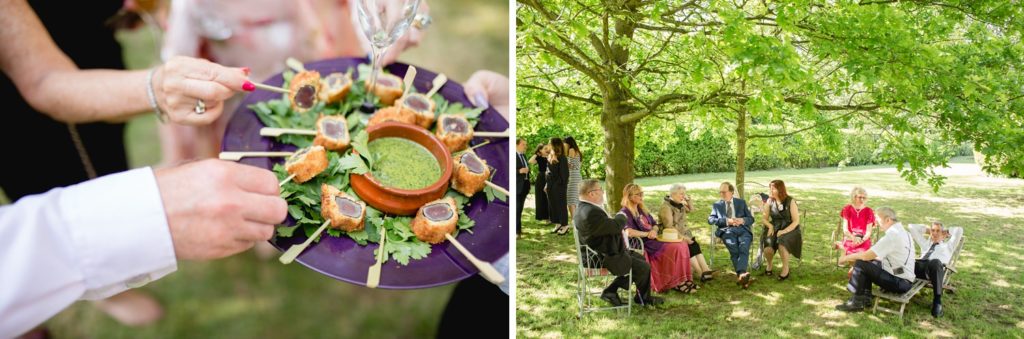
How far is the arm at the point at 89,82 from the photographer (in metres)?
1.73

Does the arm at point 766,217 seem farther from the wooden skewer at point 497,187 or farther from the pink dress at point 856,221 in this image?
the wooden skewer at point 497,187

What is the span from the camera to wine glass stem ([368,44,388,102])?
1896mm

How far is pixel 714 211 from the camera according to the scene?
11.1 ft

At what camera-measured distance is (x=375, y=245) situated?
1.75 metres

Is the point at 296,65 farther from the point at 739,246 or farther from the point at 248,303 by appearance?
the point at 739,246

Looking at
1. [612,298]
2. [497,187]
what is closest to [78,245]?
[497,187]

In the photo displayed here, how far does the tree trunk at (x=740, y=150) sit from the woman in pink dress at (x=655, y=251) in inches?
15.4

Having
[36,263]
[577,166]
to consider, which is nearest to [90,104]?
[36,263]

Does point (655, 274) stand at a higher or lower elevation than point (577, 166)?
lower

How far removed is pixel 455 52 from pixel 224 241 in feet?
3.10

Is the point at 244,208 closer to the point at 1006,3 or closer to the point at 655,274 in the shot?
the point at 655,274

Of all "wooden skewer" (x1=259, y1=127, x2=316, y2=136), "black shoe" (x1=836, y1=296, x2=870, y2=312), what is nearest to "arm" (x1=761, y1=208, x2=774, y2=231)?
"black shoe" (x1=836, y1=296, x2=870, y2=312)

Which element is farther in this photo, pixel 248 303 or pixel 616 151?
pixel 616 151

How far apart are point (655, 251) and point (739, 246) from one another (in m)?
0.39
